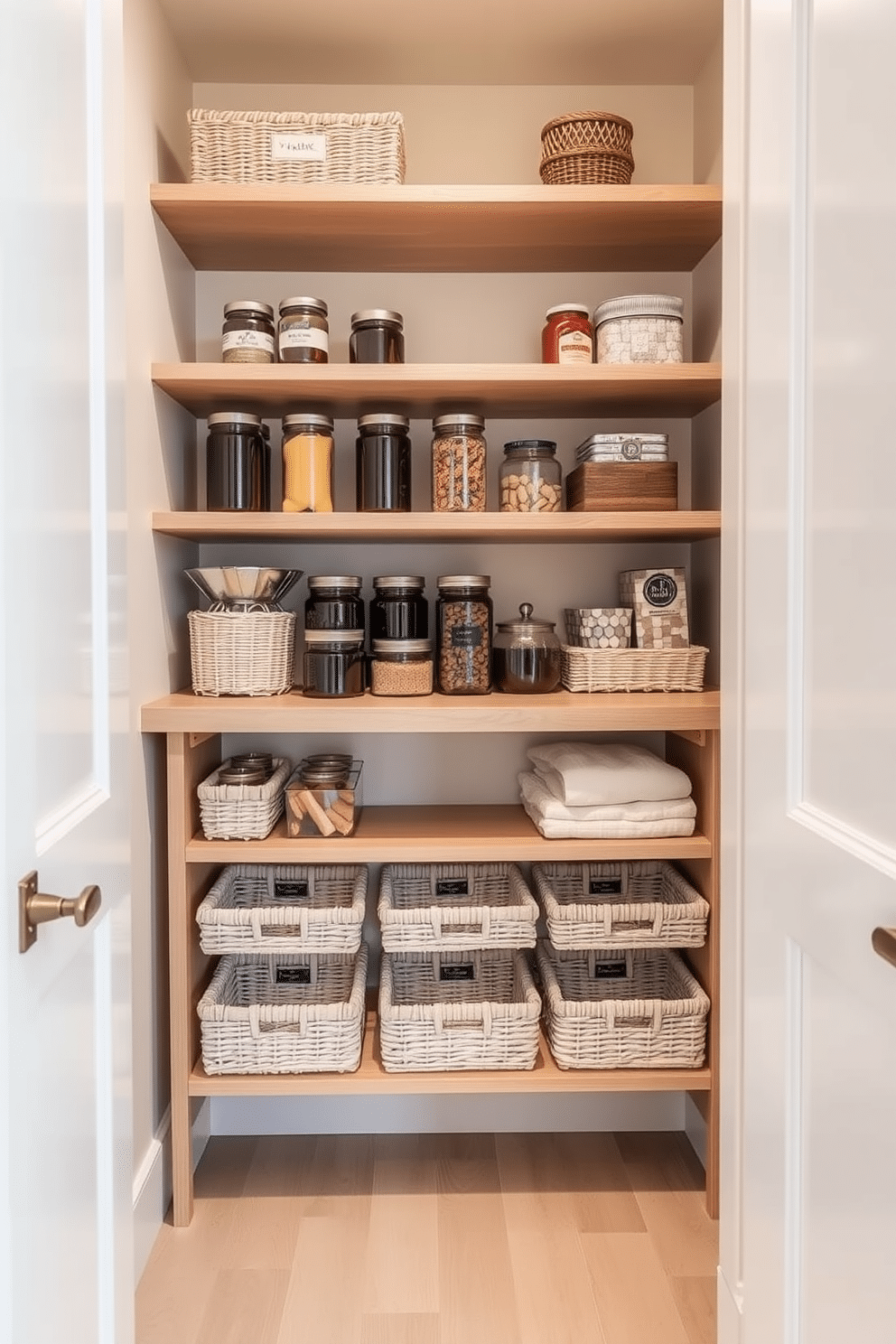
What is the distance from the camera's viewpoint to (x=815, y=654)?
1089mm

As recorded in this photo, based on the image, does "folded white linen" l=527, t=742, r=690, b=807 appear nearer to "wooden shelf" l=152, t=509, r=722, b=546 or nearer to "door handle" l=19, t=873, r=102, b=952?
"wooden shelf" l=152, t=509, r=722, b=546

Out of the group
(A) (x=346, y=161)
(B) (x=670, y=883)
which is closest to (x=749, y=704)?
(B) (x=670, y=883)

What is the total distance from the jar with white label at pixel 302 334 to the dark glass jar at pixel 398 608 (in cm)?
46

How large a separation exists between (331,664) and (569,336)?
2.60ft

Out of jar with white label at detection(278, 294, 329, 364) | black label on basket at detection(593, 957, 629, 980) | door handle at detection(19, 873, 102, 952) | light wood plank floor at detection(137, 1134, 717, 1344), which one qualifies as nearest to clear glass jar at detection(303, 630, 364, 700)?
jar with white label at detection(278, 294, 329, 364)

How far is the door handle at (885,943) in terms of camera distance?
0.84 meters

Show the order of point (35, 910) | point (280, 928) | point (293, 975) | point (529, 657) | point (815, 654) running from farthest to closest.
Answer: point (293, 975)
point (529, 657)
point (280, 928)
point (815, 654)
point (35, 910)

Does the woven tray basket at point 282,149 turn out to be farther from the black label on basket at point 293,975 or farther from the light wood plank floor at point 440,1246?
the light wood plank floor at point 440,1246

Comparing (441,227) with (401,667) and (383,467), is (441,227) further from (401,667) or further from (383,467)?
(401,667)

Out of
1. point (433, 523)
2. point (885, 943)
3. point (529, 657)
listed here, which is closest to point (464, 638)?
point (529, 657)

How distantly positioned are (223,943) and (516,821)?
0.63 meters

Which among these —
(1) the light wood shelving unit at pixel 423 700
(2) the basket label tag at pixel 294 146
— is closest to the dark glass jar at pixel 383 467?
(1) the light wood shelving unit at pixel 423 700

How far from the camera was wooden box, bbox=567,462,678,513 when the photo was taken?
6.81ft

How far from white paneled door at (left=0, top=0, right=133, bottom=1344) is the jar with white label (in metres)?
0.87
